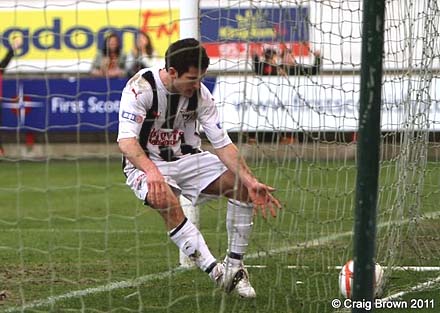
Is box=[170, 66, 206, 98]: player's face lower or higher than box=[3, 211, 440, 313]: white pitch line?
higher

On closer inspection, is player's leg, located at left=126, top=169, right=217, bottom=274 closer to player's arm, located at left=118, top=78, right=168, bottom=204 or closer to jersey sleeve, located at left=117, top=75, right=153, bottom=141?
player's arm, located at left=118, top=78, right=168, bottom=204

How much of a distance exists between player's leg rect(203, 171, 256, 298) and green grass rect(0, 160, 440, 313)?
0.10m

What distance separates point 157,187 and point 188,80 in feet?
2.39

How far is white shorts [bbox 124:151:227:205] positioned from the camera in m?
7.34

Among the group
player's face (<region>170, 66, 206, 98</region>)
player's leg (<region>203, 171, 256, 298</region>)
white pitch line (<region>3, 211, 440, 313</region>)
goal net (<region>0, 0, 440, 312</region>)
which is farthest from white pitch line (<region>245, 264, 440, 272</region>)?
player's face (<region>170, 66, 206, 98</region>)

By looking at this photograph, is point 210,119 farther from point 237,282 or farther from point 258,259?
point 258,259

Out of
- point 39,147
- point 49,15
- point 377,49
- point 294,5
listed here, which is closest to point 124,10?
point 49,15

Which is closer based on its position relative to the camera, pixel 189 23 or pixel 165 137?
pixel 165 137

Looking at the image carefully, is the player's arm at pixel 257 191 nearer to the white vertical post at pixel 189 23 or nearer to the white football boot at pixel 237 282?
the white football boot at pixel 237 282

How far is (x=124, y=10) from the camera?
21406 millimetres

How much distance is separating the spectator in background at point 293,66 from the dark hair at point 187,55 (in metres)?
1.19

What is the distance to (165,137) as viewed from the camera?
7.34 m

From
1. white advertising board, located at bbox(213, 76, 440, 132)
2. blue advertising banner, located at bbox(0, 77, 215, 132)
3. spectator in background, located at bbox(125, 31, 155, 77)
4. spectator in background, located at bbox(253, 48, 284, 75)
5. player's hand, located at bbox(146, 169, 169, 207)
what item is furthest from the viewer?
blue advertising banner, located at bbox(0, 77, 215, 132)

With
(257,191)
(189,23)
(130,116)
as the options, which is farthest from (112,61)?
(257,191)
